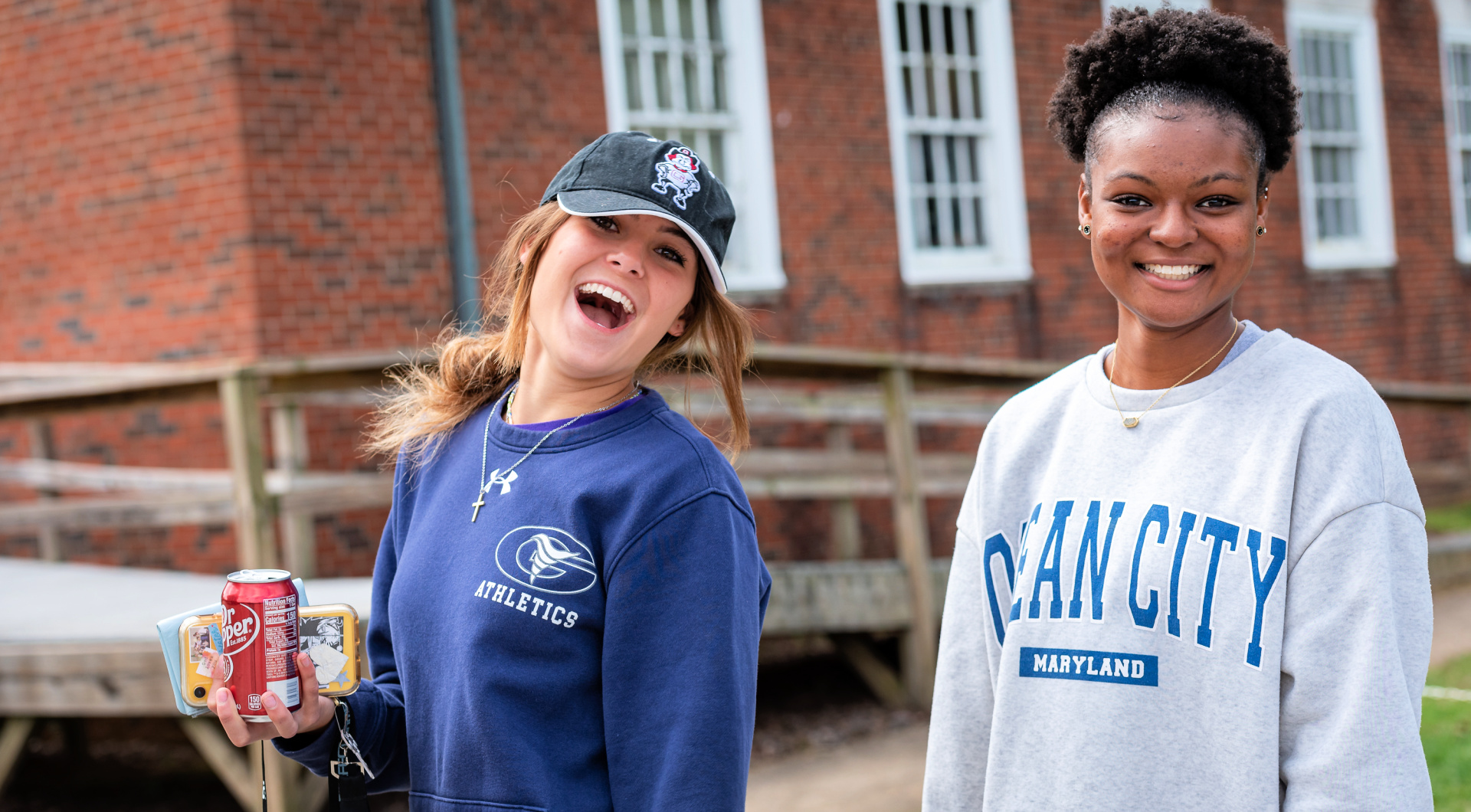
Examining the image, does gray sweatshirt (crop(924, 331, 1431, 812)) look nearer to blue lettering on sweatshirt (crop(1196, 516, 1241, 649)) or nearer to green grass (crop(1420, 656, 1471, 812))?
blue lettering on sweatshirt (crop(1196, 516, 1241, 649))

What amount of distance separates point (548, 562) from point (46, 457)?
6.46 meters

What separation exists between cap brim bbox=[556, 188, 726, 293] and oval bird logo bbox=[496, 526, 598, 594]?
17.5 inches

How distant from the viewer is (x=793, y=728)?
6301mm

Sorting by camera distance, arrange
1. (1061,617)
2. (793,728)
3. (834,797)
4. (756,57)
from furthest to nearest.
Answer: (756,57) < (793,728) < (834,797) < (1061,617)

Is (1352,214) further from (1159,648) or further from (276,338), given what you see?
(1159,648)

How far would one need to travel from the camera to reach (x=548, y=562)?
1772 millimetres

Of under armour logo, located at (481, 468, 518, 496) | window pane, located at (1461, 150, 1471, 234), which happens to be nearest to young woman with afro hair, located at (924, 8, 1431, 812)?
under armour logo, located at (481, 468, 518, 496)

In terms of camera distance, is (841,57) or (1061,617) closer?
(1061,617)

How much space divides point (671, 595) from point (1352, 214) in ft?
42.5

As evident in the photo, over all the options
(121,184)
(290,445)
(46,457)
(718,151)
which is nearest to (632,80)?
(718,151)

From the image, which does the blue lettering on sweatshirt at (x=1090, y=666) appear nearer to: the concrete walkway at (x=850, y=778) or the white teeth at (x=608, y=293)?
the white teeth at (x=608, y=293)

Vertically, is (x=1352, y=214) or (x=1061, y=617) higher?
(x=1352, y=214)

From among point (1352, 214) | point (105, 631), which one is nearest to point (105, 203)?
point (105, 631)

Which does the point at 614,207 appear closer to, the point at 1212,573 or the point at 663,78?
the point at 1212,573
